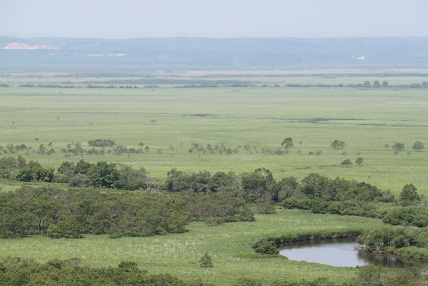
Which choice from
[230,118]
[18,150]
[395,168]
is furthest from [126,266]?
[230,118]

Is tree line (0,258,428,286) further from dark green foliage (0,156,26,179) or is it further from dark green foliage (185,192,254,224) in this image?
dark green foliage (0,156,26,179)

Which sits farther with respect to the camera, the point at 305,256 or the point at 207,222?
the point at 207,222

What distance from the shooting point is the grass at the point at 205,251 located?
39.3 m

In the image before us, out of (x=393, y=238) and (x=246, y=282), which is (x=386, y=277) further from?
(x=393, y=238)

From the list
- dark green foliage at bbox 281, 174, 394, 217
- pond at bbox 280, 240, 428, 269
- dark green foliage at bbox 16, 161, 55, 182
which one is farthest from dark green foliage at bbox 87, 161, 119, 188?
pond at bbox 280, 240, 428, 269

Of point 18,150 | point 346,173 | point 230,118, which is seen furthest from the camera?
point 230,118

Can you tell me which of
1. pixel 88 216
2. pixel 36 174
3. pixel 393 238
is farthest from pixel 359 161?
pixel 88 216

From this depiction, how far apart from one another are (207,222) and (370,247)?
30.1 feet

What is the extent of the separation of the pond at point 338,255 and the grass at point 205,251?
58.9 inches

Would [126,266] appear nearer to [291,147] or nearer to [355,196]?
[355,196]

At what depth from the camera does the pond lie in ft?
142

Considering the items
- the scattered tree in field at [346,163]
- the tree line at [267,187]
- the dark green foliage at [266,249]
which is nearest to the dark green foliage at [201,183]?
the tree line at [267,187]

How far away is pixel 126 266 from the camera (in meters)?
37.1

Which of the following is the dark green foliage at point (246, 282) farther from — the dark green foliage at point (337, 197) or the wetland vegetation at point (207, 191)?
the dark green foliage at point (337, 197)
